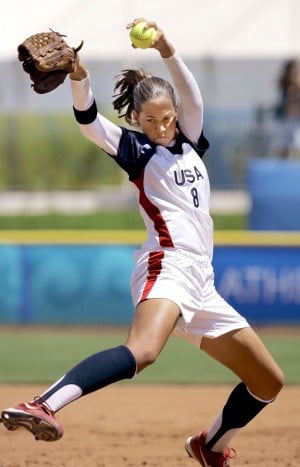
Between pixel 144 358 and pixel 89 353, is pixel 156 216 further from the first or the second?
pixel 89 353

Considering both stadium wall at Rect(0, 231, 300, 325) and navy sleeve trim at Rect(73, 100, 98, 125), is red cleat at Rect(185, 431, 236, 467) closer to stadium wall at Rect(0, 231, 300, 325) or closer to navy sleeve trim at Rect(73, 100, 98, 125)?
navy sleeve trim at Rect(73, 100, 98, 125)

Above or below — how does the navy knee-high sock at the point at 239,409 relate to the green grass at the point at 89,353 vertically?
above

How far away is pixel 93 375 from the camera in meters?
4.66

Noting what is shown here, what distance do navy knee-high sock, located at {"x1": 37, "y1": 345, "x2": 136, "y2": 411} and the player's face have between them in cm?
102

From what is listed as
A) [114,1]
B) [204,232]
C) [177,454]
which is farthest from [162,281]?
[114,1]

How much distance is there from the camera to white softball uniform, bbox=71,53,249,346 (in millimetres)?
4965

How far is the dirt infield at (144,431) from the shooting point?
6008 mm

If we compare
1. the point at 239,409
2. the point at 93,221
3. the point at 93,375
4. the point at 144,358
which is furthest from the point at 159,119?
the point at 93,221

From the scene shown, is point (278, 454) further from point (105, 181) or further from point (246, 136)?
point (105, 181)

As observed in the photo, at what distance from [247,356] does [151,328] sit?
60 cm

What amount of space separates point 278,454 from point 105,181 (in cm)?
1257

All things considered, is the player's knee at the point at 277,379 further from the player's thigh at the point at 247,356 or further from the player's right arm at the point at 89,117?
the player's right arm at the point at 89,117

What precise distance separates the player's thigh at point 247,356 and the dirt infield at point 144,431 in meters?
0.79

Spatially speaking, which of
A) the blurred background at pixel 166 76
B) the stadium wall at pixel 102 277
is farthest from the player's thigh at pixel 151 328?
the blurred background at pixel 166 76
